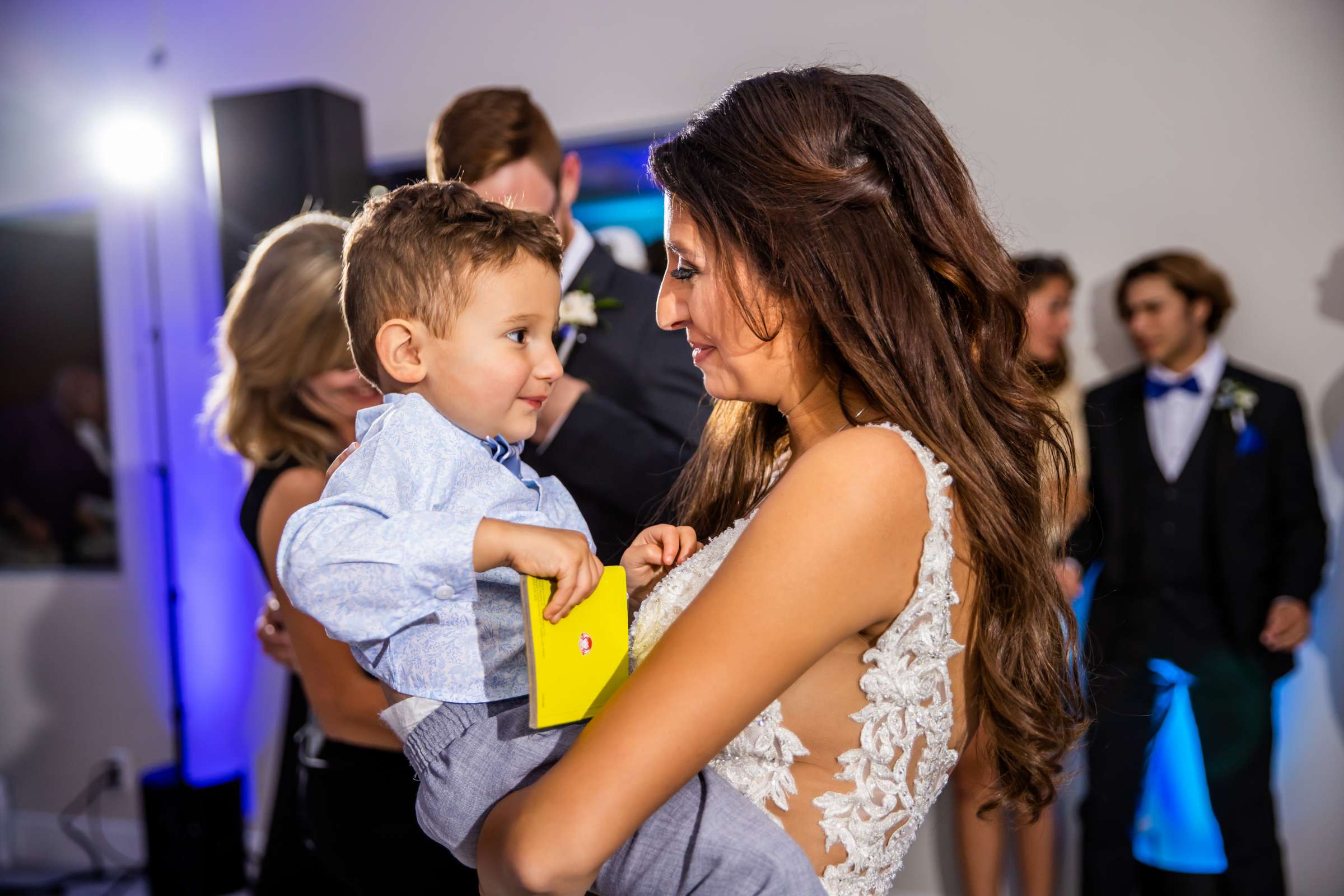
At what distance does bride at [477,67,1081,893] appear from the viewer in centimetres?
116

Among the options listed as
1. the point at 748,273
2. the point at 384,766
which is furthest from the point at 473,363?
the point at 384,766

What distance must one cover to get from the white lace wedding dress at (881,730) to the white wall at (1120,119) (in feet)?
8.20

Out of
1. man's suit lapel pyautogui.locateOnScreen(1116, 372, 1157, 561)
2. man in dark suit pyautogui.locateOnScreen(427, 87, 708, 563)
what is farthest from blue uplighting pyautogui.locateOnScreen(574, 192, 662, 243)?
man's suit lapel pyautogui.locateOnScreen(1116, 372, 1157, 561)

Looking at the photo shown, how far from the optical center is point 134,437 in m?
4.89

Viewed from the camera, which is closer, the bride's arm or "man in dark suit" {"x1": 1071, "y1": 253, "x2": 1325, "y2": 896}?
the bride's arm

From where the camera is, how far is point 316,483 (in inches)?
70.6

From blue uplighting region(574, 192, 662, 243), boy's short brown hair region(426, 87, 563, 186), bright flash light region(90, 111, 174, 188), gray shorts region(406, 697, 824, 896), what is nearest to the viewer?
gray shorts region(406, 697, 824, 896)

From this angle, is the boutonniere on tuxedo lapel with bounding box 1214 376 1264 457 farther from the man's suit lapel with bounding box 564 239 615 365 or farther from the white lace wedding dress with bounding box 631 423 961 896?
the white lace wedding dress with bounding box 631 423 961 896

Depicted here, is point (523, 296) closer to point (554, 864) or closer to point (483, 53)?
point (554, 864)

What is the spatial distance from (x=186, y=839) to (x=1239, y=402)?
4334mm

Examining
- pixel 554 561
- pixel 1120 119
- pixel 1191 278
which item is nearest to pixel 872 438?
pixel 554 561

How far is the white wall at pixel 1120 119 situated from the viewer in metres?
3.54

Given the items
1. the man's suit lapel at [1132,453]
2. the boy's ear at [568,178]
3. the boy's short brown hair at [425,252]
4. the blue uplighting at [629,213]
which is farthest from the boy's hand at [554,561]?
the man's suit lapel at [1132,453]

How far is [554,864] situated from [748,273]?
2.32ft
